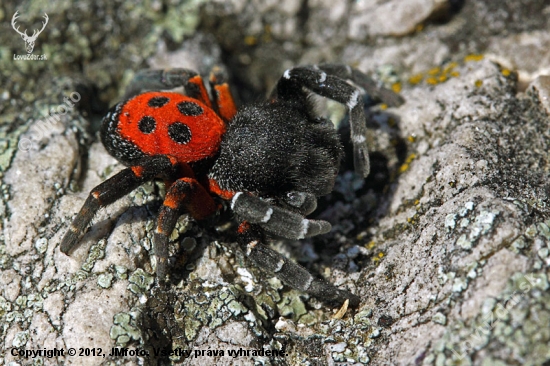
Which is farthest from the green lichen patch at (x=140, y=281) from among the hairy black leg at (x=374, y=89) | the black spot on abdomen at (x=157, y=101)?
the hairy black leg at (x=374, y=89)

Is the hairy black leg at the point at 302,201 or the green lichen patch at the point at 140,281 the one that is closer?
the green lichen patch at the point at 140,281

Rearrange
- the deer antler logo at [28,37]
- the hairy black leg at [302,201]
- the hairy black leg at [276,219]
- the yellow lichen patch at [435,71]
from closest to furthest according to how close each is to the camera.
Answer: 1. the hairy black leg at [276,219]
2. the hairy black leg at [302,201]
3. the yellow lichen patch at [435,71]
4. the deer antler logo at [28,37]

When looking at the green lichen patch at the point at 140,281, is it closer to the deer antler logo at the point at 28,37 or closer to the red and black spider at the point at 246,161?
the red and black spider at the point at 246,161

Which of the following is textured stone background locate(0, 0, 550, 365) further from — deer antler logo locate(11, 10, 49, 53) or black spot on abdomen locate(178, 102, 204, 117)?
black spot on abdomen locate(178, 102, 204, 117)

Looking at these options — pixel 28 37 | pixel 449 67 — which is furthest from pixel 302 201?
pixel 28 37

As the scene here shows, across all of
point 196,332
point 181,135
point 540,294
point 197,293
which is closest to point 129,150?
point 181,135

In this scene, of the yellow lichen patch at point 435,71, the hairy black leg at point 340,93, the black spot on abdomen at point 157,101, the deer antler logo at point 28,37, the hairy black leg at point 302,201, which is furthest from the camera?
the deer antler logo at point 28,37

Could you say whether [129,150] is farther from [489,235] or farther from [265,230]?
[489,235]
